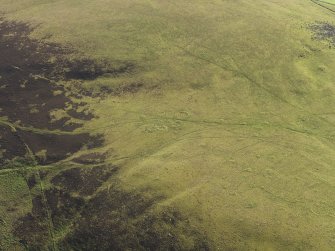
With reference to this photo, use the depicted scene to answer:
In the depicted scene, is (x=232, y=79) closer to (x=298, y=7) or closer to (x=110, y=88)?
(x=110, y=88)

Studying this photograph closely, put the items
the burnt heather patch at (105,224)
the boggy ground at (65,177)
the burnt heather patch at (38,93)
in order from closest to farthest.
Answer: the burnt heather patch at (105,224), the boggy ground at (65,177), the burnt heather patch at (38,93)

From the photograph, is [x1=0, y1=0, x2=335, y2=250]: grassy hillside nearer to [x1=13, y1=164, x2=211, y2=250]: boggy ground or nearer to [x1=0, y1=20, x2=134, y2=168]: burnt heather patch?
[x1=13, y1=164, x2=211, y2=250]: boggy ground

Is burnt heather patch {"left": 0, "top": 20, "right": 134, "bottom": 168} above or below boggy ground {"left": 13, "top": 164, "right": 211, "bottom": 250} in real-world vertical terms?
above

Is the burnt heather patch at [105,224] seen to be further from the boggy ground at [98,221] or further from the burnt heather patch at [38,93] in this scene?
the burnt heather patch at [38,93]

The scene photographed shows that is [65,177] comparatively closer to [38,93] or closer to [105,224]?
[105,224]

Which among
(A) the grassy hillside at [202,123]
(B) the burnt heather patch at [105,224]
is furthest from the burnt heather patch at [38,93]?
(B) the burnt heather patch at [105,224]

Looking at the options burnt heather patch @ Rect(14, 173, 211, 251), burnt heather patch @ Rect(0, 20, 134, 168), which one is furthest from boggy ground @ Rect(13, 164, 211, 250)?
burnt heather patch @ Rect(0, 20, 134, 168)
